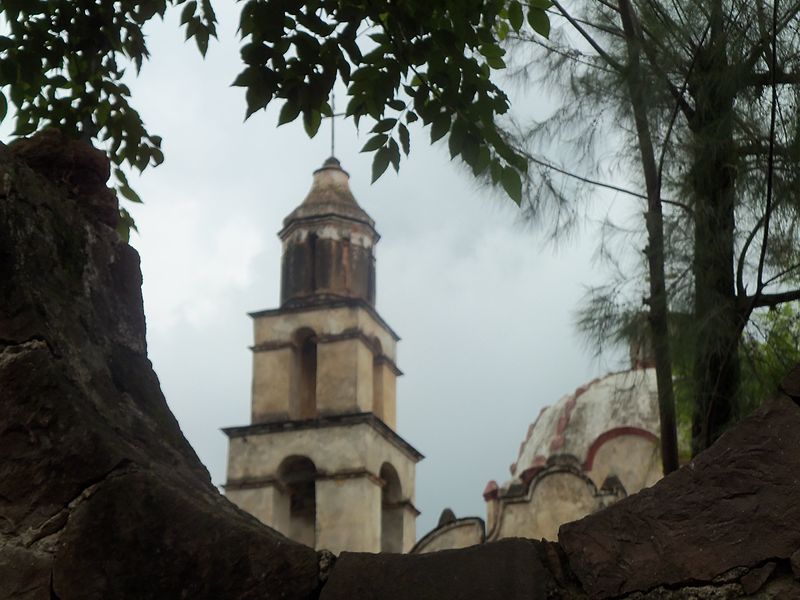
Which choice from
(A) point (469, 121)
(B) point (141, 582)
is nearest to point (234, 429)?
(A) point (469, 121)

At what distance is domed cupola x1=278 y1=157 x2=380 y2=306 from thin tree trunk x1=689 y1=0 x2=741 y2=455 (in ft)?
57.3

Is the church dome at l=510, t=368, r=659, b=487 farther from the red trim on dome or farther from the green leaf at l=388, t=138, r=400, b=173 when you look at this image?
the green leaf at l=388, t=138, r=400, b=173

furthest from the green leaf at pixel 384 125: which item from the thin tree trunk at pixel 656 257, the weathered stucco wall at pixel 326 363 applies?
the weathered stucco wall at pixel 326 363

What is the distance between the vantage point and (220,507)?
2.06 m

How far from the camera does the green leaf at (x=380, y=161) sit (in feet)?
11.4

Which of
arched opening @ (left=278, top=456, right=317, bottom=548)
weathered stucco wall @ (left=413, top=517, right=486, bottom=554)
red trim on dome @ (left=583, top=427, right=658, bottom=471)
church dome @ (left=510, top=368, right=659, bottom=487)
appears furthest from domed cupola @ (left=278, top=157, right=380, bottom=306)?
weathered stucco wall @ (left=413, top=517, right=486, bottom=554)

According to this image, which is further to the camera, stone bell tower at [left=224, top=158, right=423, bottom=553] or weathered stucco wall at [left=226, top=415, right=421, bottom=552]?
stone bell tower at [left=224, top=158, right=423, bottom=553]

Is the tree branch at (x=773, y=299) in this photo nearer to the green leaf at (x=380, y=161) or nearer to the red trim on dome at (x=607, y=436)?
the green leaf at (x=380, y=161)

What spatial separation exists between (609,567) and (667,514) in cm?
12

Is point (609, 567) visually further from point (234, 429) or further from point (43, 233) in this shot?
point (234, 429)

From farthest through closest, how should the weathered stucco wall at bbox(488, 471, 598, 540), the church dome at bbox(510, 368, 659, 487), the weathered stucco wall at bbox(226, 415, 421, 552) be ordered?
the church dome at bbox(510, 368, 659, 487) → the weathered stucco wall at bbox(226, 415, 421, 552) → the weathered stucco wall at bbox(488, 471, 598, 540)

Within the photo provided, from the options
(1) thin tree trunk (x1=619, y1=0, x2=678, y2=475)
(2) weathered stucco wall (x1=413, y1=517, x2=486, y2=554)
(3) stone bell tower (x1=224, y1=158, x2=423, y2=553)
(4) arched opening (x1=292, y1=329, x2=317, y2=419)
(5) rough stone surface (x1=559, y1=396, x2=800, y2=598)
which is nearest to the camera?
(5) rough stone surface (x1=559, y1=396, x2=800, y2=598)

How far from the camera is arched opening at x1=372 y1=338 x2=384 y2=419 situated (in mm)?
22312

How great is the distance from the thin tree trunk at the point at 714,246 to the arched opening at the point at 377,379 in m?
17.3
